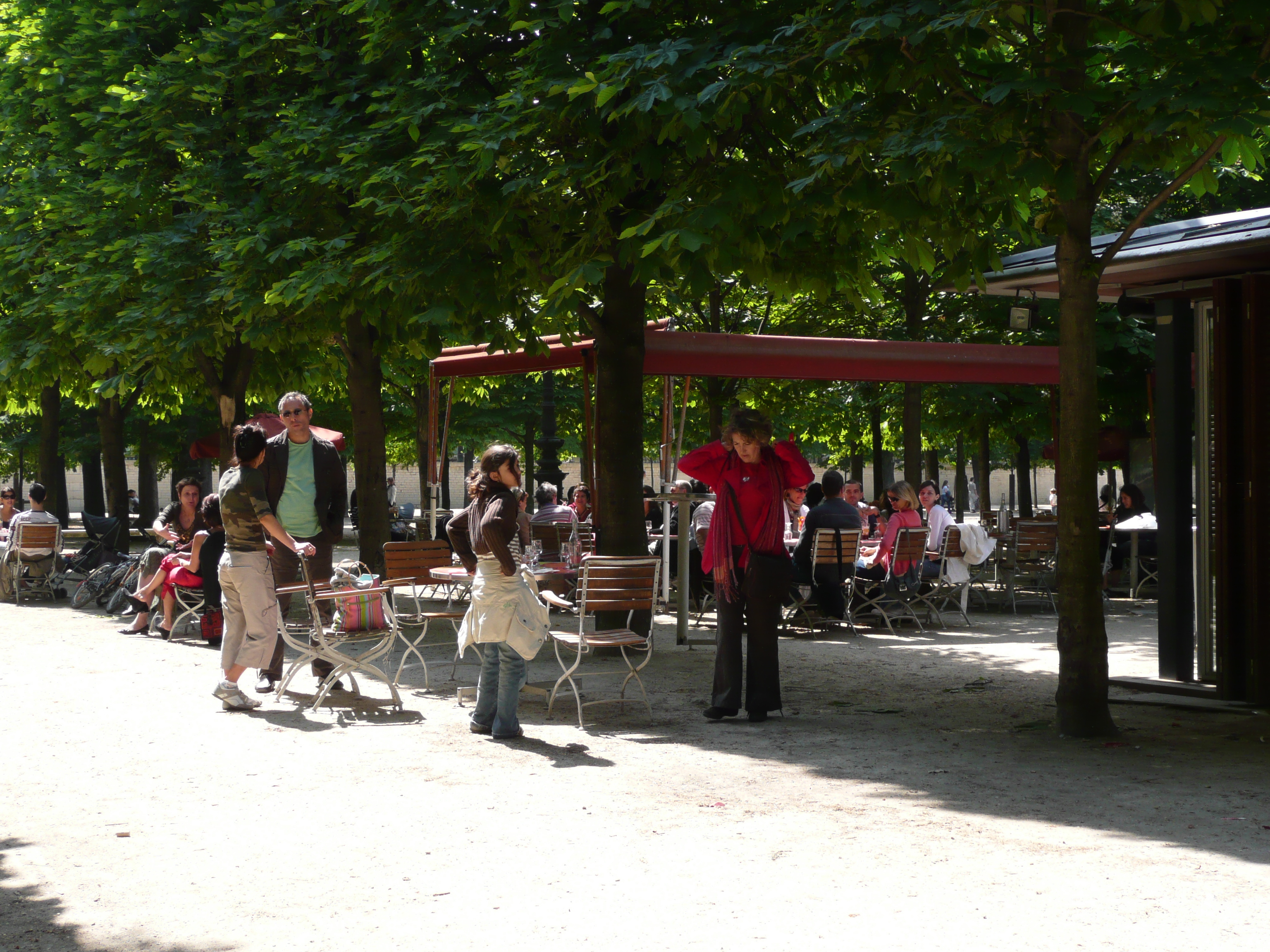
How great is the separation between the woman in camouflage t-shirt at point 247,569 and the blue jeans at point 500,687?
1.75 metres

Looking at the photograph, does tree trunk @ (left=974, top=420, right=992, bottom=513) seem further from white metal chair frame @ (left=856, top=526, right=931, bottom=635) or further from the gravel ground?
the gravel ground

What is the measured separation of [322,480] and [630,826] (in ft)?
15.4

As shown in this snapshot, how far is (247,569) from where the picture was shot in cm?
909

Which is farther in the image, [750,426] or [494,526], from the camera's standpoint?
[750,426]

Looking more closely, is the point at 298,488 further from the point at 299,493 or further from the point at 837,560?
the point at 837,560

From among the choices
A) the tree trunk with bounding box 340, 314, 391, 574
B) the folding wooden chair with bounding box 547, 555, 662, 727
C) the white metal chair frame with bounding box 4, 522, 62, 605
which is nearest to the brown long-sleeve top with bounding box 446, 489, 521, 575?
the folding wooden chair with bounding box 547, 555, 662, 727

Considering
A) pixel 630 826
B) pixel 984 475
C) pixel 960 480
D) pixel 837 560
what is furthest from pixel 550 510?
pixel 960 480

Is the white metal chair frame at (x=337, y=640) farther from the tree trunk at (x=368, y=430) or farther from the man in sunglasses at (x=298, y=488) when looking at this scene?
the tree trunk at (x=368, y=430)

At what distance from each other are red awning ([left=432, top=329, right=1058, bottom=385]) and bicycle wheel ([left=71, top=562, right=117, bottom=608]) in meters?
5.12

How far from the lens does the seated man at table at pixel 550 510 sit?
16.5 m

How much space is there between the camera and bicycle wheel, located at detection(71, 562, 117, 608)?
1633 cm

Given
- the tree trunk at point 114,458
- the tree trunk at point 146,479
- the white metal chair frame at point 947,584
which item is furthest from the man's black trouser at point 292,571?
the tree trunk at point 146,479

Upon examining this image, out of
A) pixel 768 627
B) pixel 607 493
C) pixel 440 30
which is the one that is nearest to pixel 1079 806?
pixel 768 627

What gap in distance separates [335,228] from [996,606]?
30.3 feet
